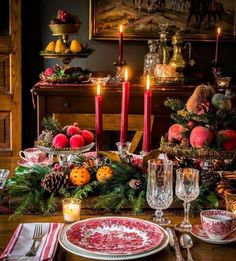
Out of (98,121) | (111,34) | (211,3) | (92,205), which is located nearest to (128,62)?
(111,34)

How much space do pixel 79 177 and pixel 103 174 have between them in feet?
0.25

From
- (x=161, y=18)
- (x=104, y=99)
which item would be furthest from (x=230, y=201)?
(x=161, y=18)

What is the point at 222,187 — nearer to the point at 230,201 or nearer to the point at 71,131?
the point at 230,201

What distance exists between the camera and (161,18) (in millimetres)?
4055

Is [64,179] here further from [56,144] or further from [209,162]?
[209,162]

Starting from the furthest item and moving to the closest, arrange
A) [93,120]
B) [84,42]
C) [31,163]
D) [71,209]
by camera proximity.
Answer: [84,42] → [93,120] → [31,163] → [71,209]

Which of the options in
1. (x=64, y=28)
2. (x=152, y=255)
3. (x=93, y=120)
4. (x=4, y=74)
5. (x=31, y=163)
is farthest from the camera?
(x=4, y=74)

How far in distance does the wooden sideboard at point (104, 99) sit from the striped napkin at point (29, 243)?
6.78ft

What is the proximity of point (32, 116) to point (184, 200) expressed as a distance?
9.54 feet

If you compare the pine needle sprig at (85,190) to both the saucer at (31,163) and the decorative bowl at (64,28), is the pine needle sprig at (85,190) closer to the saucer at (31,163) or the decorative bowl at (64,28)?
the saucer at (31,163)

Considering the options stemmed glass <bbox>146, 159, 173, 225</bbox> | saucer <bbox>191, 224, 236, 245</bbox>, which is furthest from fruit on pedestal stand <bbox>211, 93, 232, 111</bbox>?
saucer <bbox>191, 224, 236, 245</bbox>

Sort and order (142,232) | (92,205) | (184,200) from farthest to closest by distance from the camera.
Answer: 1. (92,205)
2. (184,200)
3. (142,232)

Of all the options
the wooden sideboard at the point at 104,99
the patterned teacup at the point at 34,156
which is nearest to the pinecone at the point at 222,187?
the patterned teacup at the point at 34,156

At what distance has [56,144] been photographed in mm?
1768
